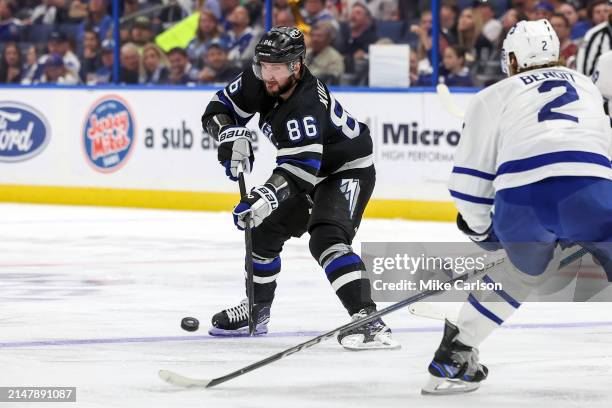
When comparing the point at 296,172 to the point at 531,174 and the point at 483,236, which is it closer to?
the point at 483,236

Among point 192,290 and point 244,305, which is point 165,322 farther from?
point 192,290

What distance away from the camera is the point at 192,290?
251 inches

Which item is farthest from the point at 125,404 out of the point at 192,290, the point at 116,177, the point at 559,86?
the point at 116,177

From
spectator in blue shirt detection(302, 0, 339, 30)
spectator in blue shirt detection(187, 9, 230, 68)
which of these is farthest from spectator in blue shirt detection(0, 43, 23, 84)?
spectator in blue shirt detection(302, 0, 339, 30)

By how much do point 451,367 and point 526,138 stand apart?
655 mm

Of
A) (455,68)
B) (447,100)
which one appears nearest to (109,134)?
(455,68)

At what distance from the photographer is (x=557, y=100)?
386cm

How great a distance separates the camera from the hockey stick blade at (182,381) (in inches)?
161

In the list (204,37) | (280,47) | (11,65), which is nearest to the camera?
(280,47)

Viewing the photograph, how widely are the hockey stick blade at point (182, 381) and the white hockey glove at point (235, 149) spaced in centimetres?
103

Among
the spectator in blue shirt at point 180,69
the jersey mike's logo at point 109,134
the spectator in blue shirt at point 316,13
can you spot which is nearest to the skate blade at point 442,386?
the spectator in blue shirt at point 316,13

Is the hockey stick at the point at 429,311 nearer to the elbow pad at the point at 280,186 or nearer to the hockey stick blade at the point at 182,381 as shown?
Result: the elbow pad at the point at 280,186

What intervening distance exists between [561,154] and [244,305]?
1749 mm

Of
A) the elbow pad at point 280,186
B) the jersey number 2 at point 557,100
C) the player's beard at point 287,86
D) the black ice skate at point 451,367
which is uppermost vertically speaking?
the jersey number 2 at point 557,100
